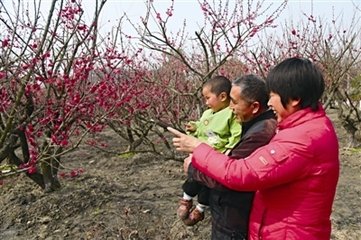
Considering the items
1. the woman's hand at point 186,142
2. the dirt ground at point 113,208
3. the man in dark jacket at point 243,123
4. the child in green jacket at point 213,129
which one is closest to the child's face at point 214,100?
the child in green jacket at point 213,129

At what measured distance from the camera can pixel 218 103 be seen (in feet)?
7.83

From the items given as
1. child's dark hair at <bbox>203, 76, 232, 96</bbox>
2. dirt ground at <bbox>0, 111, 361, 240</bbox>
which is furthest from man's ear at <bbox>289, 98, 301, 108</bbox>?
dirt ground at <bbox>0, 111, 361, 240</bbox>

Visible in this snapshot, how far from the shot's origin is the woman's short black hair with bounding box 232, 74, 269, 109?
1884 mm

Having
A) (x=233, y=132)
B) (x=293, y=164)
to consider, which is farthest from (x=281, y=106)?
(x=233, y=132)

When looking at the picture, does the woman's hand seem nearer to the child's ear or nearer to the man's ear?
the man's ear

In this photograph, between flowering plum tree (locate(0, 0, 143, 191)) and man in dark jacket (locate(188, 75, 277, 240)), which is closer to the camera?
man in dark jacket (locate(188, 75, 277, 240))

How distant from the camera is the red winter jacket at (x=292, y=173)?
146 centimetres

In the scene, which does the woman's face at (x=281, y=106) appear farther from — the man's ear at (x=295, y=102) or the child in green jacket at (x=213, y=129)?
the child in green jacket at (x=213, y=129)

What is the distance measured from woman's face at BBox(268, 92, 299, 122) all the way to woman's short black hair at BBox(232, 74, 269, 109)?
11.0 inches

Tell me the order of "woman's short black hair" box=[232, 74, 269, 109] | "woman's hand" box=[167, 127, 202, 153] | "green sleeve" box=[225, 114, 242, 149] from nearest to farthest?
"woman's hand" box=[167, 127, 202, 153] < "woman's short black hair" box=[232, 74, 269, 109] < "green sleeve" box=[225, 114, 242, 149]

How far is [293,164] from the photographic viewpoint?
145 cm

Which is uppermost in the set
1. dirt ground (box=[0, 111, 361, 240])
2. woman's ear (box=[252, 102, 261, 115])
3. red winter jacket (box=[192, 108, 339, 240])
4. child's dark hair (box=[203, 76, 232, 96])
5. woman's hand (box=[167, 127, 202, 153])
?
child's dark hair (box=[203, 76, 232, 96])

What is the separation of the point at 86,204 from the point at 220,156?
296cm

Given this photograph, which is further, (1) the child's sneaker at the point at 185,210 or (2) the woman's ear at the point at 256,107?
(1) the child's sneaker at the point at 185,210
